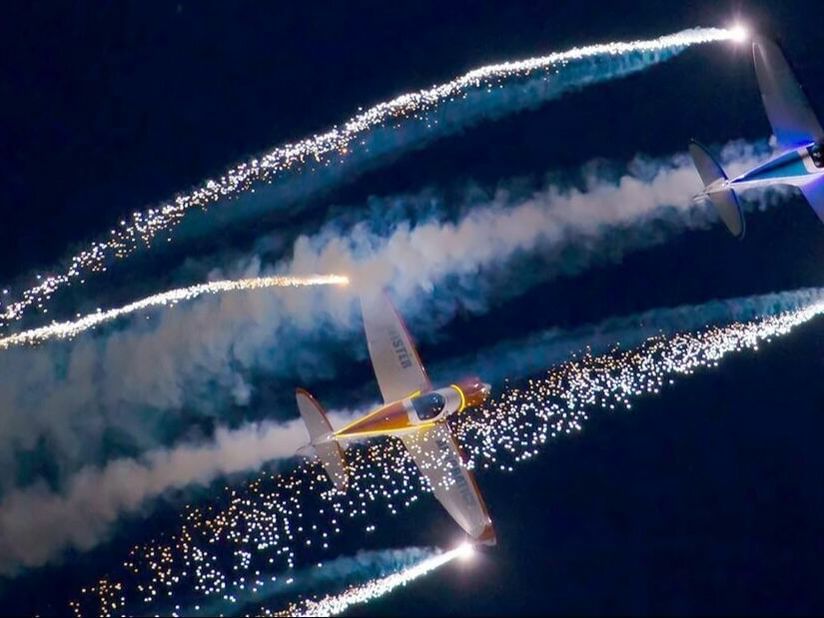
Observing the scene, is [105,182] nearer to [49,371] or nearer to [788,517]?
[49,371]

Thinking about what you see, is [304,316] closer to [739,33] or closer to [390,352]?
[390,352]

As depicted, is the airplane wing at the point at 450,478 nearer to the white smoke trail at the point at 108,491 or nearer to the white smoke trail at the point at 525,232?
the white smoke trail at the point at 108,491

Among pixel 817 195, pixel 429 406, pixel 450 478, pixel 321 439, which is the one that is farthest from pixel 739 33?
pixel 321 439

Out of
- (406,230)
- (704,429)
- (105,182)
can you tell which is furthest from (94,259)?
(704,429)

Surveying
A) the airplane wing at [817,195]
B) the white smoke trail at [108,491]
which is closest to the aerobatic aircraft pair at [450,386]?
the airplane wing at [817,195]

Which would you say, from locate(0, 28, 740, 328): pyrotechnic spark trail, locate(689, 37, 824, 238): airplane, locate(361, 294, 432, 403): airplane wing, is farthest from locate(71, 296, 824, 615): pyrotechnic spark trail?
locate(0, 28, 740, 328): pyrotechnic spark trail

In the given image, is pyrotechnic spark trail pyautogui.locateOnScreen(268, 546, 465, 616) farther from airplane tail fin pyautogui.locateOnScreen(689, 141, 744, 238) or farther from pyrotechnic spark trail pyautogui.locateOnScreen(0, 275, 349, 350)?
airplane tail fin pyautogui.locateOnScreen(689, 141, 744, 238)
